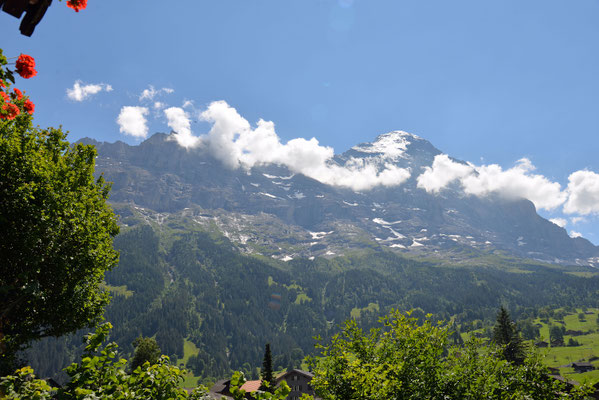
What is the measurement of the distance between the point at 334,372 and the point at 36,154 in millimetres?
17920

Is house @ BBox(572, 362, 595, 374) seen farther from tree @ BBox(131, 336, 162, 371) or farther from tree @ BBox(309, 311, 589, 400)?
tree @ BBox(309, 311, 589, 400)

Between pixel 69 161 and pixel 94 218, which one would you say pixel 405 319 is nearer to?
pixel 94 218

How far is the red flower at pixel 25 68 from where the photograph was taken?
8719 millimetres

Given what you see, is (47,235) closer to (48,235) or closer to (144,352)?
(48,235)

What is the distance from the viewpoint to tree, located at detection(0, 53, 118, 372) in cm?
1627

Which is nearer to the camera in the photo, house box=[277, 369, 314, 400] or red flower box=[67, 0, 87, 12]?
red flower box=[67, 0, 87, 12]

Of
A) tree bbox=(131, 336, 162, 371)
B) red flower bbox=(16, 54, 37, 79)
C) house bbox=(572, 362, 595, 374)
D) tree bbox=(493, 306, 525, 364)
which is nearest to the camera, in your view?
red flower bbox=(16, 54, 37, 79)

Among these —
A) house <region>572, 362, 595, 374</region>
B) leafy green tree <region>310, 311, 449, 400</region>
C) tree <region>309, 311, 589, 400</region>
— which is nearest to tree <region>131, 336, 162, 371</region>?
leafy green tree <region>310, 311, 449, 400</region>

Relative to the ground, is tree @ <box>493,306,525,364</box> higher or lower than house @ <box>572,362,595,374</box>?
higher

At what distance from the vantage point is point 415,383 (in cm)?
1537

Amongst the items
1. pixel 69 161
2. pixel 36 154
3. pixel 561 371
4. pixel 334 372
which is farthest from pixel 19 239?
pixel 561 371

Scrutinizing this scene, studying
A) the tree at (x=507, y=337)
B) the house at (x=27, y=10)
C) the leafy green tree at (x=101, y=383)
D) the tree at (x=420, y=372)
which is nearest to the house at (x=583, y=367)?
the tree at (x=507, y=337)

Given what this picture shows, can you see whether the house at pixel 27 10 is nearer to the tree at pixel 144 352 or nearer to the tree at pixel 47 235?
the tree at pixel 47 235

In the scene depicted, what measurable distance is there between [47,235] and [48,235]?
49 millimetres
